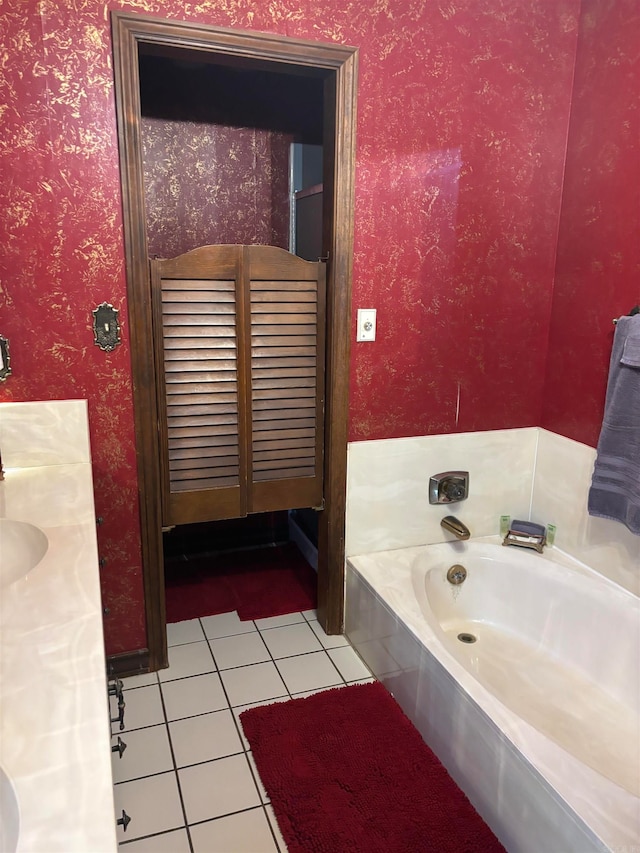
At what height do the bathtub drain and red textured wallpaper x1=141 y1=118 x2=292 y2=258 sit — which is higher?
red textured wallpaper x1=141 y1=118 x2=292 y2=258

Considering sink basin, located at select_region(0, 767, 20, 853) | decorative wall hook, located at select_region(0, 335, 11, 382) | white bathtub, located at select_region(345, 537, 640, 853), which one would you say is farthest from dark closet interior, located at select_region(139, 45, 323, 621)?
sink basin, located at select_region(0, 767, 20, 853)

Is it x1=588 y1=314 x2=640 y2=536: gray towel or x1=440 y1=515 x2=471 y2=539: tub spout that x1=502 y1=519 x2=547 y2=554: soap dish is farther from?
x1=588 y1=314 x2=640 y2=536: gray towel

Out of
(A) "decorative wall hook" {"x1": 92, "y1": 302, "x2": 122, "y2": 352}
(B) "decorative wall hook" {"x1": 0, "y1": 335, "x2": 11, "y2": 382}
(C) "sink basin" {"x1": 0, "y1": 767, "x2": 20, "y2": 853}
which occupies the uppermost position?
(A) "decorative wall hook" {"x1": 92, "y1": 302, "x2": 122, "y2": 352}

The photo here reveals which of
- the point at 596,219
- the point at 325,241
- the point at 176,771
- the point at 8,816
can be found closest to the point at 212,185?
the point at 325,241

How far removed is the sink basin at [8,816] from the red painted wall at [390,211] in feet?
4.19

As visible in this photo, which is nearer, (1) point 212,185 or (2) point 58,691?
(2) point 58,691

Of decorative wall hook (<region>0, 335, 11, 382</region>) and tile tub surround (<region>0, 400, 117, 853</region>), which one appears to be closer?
tile tub surround (<region>0, 400, 117, 853</region>)

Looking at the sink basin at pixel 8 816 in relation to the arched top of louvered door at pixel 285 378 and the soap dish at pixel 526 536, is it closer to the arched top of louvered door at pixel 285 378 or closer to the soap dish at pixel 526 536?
the arched top of louvered door at pixel 285 378

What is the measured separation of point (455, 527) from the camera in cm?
221

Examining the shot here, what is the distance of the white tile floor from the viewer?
4.94 ft

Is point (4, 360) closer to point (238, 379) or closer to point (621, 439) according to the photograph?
point (238, 379)

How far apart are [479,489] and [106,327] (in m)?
1.43

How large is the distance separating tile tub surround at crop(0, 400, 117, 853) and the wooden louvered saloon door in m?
0.56

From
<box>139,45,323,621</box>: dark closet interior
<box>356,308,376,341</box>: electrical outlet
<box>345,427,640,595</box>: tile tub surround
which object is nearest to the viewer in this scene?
<box>356,308,376,341</box>: electrical outlet
